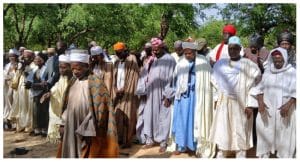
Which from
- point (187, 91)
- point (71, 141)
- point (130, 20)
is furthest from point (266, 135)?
point (130, 20)

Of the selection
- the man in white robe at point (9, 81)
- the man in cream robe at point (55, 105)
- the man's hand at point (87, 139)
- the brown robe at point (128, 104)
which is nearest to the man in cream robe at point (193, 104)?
the brown robe at point (128, 104)

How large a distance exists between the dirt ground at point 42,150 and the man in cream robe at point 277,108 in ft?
1.70

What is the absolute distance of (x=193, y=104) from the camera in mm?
6785

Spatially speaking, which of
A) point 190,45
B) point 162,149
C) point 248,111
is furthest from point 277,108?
point 162,149

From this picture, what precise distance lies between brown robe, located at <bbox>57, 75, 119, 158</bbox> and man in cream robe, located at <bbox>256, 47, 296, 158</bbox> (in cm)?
200

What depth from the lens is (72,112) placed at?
5277 mm

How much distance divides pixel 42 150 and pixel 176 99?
2.36m

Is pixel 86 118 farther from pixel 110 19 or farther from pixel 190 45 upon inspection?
pixel 110 19

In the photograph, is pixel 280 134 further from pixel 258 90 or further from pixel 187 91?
pixel 187 91

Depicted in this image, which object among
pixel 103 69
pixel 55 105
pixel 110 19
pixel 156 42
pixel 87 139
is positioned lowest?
pixel 87 139

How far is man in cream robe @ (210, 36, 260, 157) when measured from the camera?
6.05m

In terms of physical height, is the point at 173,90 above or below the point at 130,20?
below

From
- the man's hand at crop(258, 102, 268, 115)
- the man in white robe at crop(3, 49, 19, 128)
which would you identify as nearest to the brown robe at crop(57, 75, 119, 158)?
the man's hand at crop(258, 102, 268, 115)

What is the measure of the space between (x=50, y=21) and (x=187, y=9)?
13.8 feet
